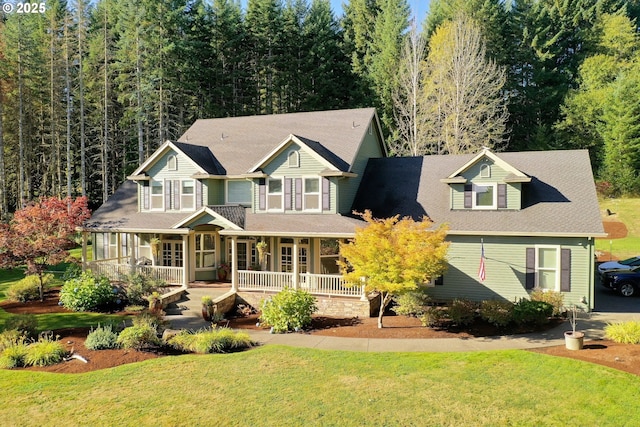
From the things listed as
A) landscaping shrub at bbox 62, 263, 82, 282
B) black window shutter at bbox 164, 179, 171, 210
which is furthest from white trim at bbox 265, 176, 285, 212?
landscaping shrub at bbox 62, 263, 82, 282

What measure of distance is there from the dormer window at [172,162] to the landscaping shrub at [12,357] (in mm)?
12449

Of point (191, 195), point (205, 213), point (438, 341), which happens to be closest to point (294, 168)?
point (205, 213)

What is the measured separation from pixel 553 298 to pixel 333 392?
1097 cm

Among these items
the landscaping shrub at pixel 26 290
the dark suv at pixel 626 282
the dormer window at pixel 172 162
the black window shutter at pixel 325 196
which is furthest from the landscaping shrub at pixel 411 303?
the landscaping shrub at pixel 26 290

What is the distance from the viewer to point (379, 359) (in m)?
12.4

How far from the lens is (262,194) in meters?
21.4

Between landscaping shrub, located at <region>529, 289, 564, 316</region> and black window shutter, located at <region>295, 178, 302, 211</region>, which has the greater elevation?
black window shutter, located at <region>295, 178, 302, 211</region>

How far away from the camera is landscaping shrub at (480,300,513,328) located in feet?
50.0

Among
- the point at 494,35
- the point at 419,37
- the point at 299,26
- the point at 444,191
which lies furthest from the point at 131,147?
the point at 494,35

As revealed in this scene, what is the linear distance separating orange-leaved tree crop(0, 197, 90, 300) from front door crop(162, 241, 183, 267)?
4.62 metres

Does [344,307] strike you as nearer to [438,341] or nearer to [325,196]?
[438,341]

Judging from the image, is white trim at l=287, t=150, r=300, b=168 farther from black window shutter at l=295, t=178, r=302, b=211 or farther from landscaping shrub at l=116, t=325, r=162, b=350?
landscaping shrub at l=116, t=325, r=162, b=350

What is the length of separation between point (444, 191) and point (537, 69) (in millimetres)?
Result: 32241

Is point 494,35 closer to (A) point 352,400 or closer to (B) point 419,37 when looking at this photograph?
(B) point 419,37
